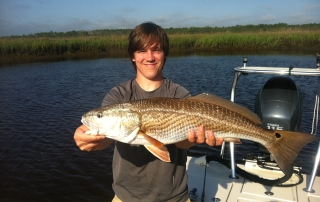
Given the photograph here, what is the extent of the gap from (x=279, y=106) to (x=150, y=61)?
2.82 m

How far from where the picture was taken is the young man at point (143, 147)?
273 cm

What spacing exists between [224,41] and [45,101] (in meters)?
27.4

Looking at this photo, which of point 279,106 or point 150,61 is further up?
point 150,61

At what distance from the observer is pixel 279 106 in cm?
477

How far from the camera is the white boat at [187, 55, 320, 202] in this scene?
13.5 ft

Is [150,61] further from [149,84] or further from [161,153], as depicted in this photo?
[161,153]

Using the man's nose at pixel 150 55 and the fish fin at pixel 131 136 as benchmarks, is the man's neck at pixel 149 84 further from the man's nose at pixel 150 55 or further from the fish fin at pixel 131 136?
the fish fin at pixel 131 136

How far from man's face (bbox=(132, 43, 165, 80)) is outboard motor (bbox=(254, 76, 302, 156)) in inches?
102

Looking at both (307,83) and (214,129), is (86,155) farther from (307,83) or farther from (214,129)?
(307,83)

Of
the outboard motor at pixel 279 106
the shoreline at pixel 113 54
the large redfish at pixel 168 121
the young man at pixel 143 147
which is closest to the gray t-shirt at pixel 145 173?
the young man at pixel 143 147

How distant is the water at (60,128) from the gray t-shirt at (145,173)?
418 cm

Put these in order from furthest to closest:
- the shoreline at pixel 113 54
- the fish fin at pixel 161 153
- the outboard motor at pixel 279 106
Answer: the shoreline at pixel 113 54, the outboard motor at pixel 279 106, the fish fin at pixel 161 153

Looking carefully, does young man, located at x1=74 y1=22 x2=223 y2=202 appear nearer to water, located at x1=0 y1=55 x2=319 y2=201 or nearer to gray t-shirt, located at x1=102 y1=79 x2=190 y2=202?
gray t-shirt, located at x1=102 y1=79 x2=190 y2=202

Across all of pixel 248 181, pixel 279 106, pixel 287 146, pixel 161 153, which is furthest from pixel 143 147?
pixel 279 106
